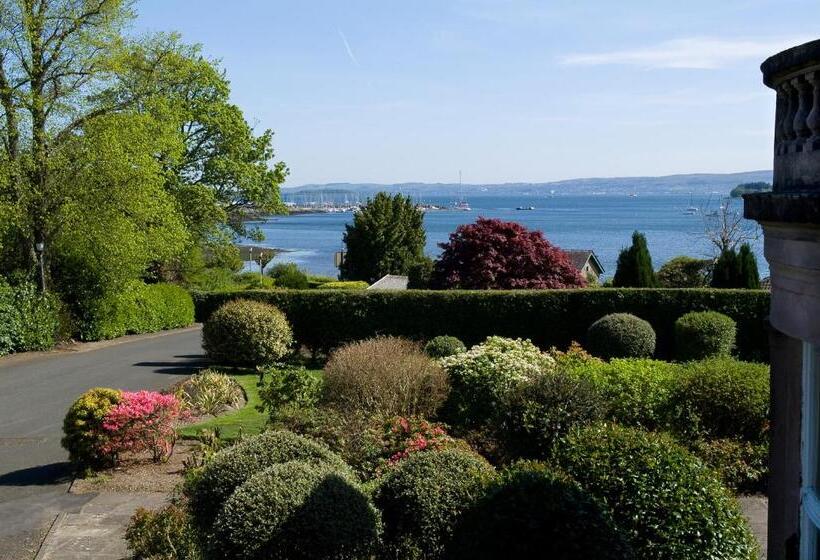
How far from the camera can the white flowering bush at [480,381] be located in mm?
14148

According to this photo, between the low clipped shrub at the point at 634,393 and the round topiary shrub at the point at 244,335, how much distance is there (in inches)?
403

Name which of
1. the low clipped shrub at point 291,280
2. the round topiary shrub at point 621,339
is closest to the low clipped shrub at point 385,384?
the round topiary shrub at point 621,339

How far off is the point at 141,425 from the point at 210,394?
4.03 metres

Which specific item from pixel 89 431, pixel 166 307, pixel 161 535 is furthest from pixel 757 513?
pixel 166 307

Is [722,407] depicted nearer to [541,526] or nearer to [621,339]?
[541,526]

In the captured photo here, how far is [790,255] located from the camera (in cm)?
394

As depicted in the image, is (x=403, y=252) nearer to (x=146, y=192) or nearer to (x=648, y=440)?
(x=146, y=192)

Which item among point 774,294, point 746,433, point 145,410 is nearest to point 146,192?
point 145,410

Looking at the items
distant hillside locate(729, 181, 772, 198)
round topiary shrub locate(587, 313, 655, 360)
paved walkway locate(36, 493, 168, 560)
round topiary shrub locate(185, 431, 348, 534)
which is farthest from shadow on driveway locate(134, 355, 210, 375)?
distant hillside locate(729, 181, 772, 198)

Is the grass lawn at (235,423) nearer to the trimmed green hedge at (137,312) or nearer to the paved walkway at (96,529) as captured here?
the paved walkway at (96,529)

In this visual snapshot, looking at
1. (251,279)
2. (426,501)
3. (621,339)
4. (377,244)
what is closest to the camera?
(426,501)

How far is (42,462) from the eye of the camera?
542 inches

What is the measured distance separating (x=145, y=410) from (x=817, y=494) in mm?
10572

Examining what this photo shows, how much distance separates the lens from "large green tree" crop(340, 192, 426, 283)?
51.9 metres
